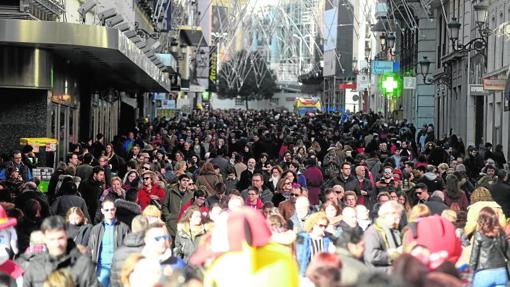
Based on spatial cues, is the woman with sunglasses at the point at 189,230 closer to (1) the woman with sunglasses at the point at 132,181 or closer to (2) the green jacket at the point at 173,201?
(2) the green jacket at the point at 173,201

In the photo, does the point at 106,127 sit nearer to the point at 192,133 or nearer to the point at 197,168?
the point at 192,133

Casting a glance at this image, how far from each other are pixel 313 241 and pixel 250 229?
462 cm

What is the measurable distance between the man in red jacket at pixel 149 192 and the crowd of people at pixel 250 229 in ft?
0.06

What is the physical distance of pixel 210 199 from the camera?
54.6 feet

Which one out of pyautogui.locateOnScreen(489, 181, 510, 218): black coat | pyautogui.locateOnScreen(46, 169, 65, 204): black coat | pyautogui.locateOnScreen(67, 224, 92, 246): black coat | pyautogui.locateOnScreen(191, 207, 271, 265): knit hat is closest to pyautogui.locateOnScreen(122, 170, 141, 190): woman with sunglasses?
pyautogui.locateOnScreen(46, 169, 65, 204): black coat

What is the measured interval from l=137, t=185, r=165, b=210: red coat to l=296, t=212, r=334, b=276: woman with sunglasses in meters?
5.38

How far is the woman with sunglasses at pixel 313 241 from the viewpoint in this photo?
11.6m

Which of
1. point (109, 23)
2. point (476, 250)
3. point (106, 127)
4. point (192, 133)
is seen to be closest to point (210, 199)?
point (476, 250)

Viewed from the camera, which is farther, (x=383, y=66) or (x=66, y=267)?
(x=383, y=66)

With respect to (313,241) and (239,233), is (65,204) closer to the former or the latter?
(313,241)

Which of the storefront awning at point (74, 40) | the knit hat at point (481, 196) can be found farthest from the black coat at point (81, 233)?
the storefront awning at point (74, 40)

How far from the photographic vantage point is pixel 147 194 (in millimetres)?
17125

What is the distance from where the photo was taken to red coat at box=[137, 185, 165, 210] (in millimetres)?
16911

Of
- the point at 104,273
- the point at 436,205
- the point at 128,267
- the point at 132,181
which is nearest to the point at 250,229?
the point at 128,267
